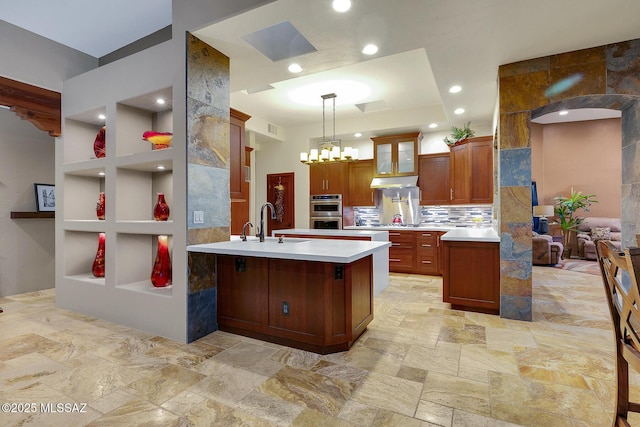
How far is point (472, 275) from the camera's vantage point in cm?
363

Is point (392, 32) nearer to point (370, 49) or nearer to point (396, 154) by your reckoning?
point (370, 49)

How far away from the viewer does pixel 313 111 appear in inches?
241

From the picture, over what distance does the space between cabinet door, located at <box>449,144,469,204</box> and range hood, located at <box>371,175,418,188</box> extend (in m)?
0.69

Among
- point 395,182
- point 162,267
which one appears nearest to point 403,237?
point 395,182

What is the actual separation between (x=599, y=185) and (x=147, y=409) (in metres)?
10.2

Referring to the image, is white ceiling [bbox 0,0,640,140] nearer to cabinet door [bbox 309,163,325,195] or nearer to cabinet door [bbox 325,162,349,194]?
cabinet door [bbox 325,162,349,194]

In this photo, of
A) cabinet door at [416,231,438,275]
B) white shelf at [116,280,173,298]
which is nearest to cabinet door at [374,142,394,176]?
cabinet door at [416,231,438,275]

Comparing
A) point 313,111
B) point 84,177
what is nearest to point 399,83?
point 313,111

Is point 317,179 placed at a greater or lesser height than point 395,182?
greater

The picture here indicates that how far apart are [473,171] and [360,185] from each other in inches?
88.0

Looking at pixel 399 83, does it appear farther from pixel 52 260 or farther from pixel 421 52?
pixel 52 260

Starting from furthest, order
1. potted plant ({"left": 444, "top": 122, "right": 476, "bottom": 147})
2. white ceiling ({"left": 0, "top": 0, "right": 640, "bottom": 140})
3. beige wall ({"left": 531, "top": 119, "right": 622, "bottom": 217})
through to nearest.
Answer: beige wall ({"left": 531, "top": 119, "right": 622, "bottom": 217}) → potted plant ({"left": 444, "top": 122, "right": 476, "bottom": 147}) → white ceiling ({"left": 0, "top": 0, "right": 640, "bottom": 140})

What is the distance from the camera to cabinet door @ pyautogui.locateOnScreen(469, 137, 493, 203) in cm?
537

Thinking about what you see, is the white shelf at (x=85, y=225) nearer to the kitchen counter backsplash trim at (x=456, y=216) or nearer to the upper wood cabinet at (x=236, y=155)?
the upper wood cabinet at (x=236, y=155)
